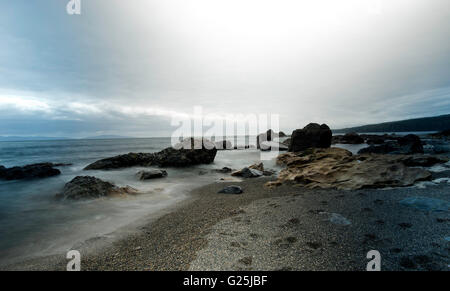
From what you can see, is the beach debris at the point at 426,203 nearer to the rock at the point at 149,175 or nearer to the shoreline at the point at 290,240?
the shoreline at the point at 290,240

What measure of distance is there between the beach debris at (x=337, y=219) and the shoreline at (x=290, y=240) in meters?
0.13

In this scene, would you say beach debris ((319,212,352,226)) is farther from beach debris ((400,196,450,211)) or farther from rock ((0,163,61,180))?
rock ((0,163,61,180))

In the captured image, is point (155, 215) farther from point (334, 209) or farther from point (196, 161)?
point (196, 161)

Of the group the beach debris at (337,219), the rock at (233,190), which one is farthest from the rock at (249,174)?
the beach debris at (337,219)

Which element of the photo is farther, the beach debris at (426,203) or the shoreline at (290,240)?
the beach debris at (426,203)

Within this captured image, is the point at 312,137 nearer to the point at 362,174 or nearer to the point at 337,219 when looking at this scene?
the point at 362,174

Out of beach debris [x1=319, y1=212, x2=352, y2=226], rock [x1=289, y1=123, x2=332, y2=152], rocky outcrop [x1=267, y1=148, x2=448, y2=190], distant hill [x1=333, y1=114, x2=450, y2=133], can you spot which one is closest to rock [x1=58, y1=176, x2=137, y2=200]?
rocky outcrop [x1=267, y1=148, x2=448, y2=190]

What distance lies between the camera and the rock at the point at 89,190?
384 inches

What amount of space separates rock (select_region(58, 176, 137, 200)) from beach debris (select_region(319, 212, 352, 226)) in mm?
10268

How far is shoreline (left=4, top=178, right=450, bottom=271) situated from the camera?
3.54m

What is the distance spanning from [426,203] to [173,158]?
20.8 meters

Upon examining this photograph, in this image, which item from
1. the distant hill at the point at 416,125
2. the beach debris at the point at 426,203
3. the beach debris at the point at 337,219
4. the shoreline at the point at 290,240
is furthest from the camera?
the distant hill at the point at 416,125

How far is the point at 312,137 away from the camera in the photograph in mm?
27203

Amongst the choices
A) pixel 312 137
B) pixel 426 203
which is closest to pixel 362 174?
pixel 426 203
